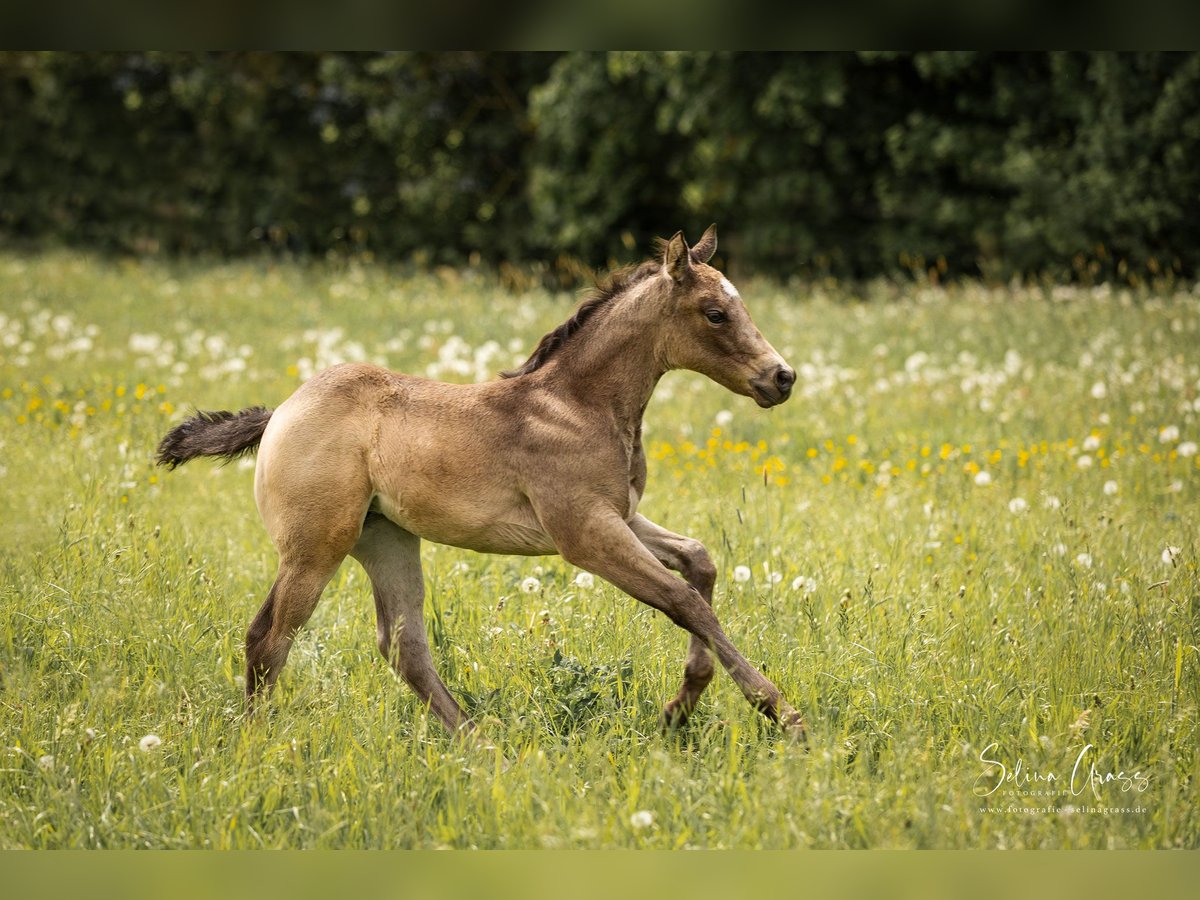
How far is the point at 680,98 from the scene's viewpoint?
20.1 m

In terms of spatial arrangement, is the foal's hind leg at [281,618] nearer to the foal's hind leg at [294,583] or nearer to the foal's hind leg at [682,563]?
the foal's hind leg at [294,583]

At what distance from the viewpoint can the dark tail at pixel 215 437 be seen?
4.90 m

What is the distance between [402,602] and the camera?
492 centimetres

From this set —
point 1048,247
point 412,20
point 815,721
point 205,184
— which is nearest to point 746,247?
point 1048,247

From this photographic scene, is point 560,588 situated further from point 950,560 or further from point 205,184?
point 205,184

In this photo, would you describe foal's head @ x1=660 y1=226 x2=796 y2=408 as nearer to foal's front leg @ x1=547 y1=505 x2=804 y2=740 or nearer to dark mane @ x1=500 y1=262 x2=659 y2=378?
dark mane @ x1=500 y1=262 x2=659 y2=378

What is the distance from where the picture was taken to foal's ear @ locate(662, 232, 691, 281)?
14.5 feet

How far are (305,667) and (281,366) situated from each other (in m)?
6.31

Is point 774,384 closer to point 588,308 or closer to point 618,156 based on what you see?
point 588,308

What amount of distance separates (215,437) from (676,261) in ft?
6.68

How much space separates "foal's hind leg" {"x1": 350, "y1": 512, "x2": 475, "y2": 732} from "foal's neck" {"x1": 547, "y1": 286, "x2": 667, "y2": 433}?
3.18 feet

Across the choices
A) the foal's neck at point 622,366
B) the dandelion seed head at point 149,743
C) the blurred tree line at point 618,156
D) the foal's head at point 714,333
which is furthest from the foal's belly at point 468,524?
the blurred tree line at point 618,156

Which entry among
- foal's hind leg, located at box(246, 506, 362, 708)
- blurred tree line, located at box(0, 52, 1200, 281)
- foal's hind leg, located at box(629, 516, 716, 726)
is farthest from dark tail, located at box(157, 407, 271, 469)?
blurred tree line, located at box(0, 52, 1200, 281)

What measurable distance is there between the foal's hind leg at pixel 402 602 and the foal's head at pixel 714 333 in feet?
4.56
